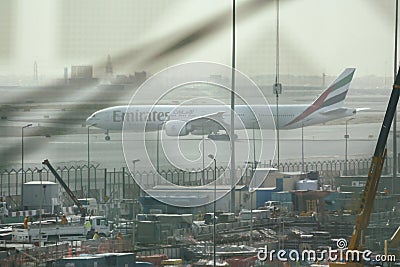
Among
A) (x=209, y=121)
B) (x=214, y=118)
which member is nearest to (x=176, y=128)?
(x=214, y=118)

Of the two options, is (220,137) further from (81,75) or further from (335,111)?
(81,75)

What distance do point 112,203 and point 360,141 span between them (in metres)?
1.96

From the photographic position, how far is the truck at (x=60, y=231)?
6.49 metres

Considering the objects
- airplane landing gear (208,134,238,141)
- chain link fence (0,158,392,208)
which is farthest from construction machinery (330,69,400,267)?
airplane landing gear (208,134,238,141)

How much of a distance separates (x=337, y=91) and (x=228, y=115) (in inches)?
38.6

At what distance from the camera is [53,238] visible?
6566 mm

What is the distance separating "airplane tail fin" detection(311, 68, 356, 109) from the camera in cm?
769

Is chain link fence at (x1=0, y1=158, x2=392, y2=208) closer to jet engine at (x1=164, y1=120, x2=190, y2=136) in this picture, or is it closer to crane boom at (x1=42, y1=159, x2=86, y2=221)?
crane boom at (x1=42, y1=159, x2=86, y2=221)

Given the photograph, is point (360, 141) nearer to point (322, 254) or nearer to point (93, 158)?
point (322, 254)

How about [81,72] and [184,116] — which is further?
[184,116]

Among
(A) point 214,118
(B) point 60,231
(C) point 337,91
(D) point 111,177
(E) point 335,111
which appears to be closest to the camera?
(B) point 60,231

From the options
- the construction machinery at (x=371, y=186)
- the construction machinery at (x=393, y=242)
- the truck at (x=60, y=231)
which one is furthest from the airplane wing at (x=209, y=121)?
the construction machinery at (x=393, y=242)

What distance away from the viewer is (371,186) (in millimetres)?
6215

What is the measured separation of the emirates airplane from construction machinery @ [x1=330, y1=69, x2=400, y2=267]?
1.53 meters
